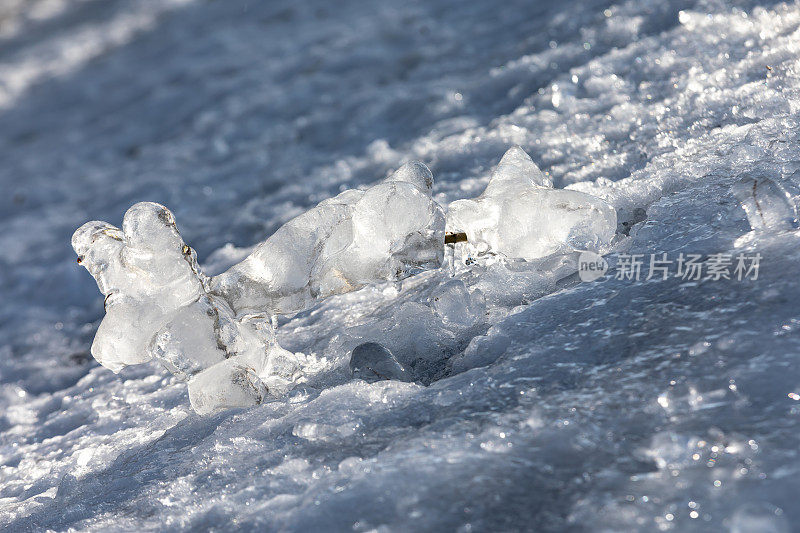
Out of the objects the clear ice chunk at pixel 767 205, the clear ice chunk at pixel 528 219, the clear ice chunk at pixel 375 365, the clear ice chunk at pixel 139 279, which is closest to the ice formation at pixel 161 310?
the clear ice chunk at pixel 139 279

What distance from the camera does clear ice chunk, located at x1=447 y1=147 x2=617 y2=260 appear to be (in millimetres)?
1407

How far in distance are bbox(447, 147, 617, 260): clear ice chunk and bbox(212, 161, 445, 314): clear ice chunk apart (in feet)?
0.30

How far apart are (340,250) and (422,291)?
26 centimetres

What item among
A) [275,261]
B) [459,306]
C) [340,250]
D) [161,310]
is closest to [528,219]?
[459,306]

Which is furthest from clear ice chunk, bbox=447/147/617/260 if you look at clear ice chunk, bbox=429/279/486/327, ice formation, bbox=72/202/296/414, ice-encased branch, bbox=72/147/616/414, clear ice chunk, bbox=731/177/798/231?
ice formation, bbox=72/202/296/414

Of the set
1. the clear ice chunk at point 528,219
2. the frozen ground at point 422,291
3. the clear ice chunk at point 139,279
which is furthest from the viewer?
the clear ice chunk at point 528,219

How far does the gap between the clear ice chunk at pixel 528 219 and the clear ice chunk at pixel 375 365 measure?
0.32 metres

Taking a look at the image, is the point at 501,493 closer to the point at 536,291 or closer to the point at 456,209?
the point at 536,291

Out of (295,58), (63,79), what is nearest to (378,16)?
(295,58)

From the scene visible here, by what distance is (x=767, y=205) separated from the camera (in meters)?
1.37

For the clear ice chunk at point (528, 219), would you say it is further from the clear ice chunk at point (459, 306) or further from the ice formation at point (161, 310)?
the ice formation at point (161, 310)

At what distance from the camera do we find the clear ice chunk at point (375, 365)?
4.37 ft

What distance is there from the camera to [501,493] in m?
0.97

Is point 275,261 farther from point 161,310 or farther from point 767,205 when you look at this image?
point 767,205
